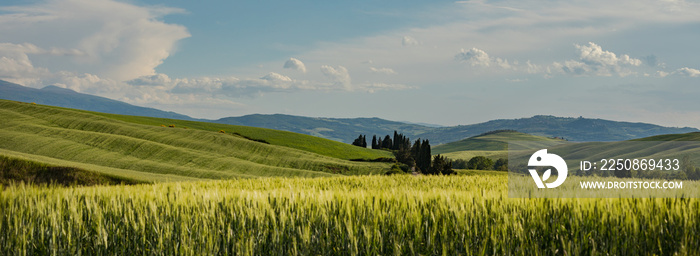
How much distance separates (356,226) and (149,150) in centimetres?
6833

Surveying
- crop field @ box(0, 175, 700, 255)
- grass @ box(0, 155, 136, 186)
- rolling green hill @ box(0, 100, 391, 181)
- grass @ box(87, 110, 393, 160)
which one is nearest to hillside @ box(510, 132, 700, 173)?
crop field @ box(0, 175, 700, 255)

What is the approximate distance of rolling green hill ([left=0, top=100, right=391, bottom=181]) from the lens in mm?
59406

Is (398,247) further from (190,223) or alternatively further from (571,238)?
(190,223)

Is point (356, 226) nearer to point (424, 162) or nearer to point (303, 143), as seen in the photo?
point (424, 162)

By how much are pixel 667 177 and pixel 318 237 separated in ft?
26.3

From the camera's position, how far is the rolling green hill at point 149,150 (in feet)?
195

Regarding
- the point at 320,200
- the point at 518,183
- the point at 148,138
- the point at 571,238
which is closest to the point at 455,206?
the point at 571,238

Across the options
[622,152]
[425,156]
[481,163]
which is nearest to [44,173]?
[622,152]

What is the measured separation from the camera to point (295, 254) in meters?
6.52

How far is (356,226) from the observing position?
22.6 feet
